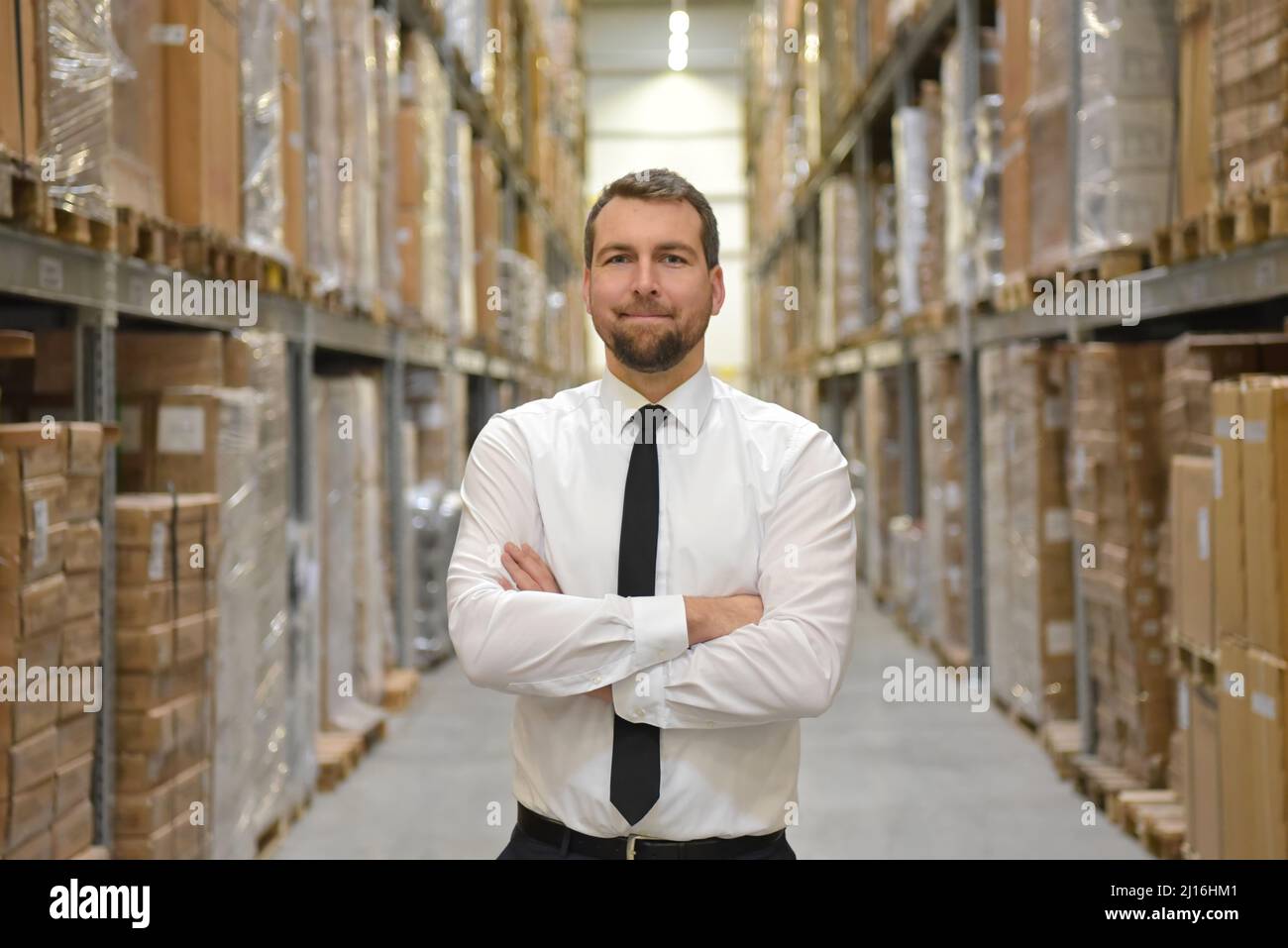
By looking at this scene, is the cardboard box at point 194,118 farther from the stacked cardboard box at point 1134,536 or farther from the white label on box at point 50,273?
the stacked cardboard box at point 1134,536

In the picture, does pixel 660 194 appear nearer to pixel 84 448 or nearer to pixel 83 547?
pixel 84 448

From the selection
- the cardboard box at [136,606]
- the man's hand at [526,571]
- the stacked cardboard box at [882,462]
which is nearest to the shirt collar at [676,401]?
the man's hand at [526,571]

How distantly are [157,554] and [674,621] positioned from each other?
1881 millimetres

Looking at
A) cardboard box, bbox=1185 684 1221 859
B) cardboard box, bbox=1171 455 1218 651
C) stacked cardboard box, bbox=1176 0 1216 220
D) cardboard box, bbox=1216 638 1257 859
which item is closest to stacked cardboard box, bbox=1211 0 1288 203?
stacked cardboard box, bbox=1176 0 1216 220

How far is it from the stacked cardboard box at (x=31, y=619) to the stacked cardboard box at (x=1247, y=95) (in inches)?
120

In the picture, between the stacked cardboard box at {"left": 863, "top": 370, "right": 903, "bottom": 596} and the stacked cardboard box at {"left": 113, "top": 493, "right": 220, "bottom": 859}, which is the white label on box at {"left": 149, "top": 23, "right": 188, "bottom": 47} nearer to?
the stacked cardboard box at {"left": 113, "top": 493, "right": 220, "bottom": 859}

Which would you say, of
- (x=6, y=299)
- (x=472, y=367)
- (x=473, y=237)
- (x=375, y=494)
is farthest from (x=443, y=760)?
(x=473, y=237)

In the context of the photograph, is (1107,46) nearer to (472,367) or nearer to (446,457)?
(446,457)

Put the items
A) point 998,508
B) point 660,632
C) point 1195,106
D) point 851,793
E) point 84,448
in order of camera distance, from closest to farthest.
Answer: point 660,632 → point 84,448 → point 1195,106 → point 851,793 → point 998,508

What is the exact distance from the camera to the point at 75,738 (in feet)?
10.1

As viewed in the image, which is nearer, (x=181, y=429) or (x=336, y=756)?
(x=181, y=429)

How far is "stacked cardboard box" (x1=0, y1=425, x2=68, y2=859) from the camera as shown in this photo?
2709 mm

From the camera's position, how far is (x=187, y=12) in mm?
3756

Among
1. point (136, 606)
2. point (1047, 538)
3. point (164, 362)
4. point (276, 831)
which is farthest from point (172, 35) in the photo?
point (1047, 538)
